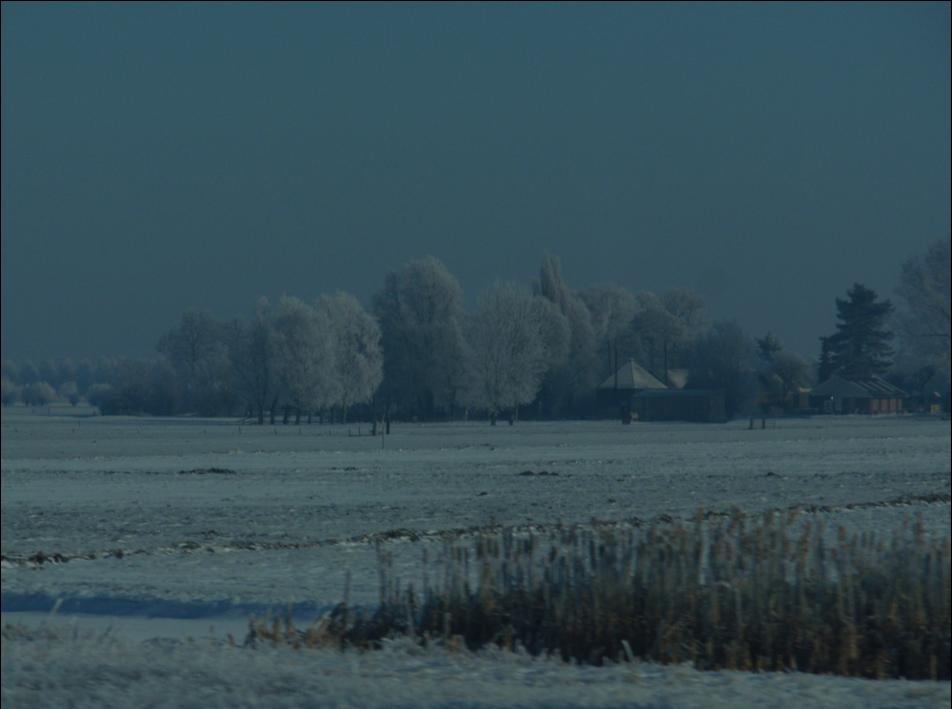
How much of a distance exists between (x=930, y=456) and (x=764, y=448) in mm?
9835

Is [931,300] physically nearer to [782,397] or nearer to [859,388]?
[859,388]

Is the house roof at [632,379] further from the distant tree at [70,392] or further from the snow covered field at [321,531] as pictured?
the distant tree at [70,392]

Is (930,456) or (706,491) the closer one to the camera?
(706,491)

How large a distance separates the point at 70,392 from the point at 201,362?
3710cm

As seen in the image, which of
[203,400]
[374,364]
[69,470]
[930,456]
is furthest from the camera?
[203,400]

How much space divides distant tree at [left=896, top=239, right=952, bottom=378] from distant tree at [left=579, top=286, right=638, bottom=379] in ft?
354

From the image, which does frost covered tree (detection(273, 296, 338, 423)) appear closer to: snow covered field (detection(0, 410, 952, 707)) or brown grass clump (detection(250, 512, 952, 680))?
snow covered field (detection(0, 410, 952, 707))

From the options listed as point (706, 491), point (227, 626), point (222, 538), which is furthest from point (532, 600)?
point (706, 491)

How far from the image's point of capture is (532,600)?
12.4m

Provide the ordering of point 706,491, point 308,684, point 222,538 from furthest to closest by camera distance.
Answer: point 706,491 → point 222,538 → point 308,684

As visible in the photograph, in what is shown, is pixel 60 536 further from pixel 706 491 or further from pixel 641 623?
pixel 706 491

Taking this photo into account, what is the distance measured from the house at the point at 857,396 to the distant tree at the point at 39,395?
82.8 metres

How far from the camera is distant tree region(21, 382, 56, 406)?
150250 mm

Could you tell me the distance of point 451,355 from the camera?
102 metres
